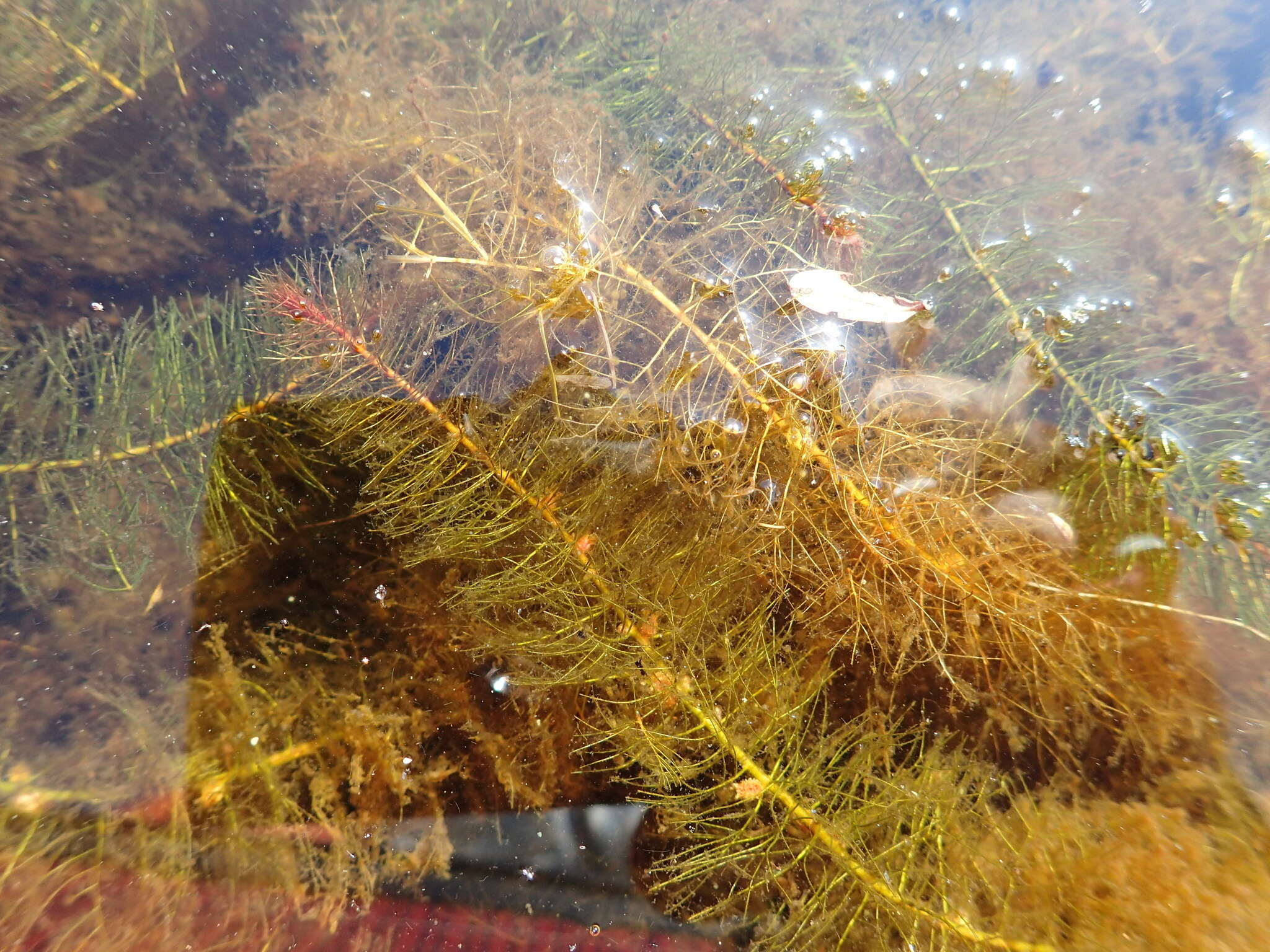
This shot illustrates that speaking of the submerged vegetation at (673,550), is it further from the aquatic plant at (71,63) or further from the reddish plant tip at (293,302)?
the aquatic plant at (71,63)

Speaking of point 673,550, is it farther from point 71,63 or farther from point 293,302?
point 71,63

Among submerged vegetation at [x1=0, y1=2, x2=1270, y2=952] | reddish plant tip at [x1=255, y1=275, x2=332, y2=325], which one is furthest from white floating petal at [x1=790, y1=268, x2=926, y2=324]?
reddish plant tip at [x1=255, y1=275, x2=332, y2=325]

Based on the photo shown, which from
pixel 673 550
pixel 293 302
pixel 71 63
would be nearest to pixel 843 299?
pixel 673 550

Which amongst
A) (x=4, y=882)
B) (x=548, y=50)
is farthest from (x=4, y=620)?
(x=548, y=50)

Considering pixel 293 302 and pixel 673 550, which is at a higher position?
pixel 293 302

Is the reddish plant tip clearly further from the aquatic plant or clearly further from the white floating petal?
the white floating petal

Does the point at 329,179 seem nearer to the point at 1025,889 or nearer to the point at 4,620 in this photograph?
the point at 4,620
